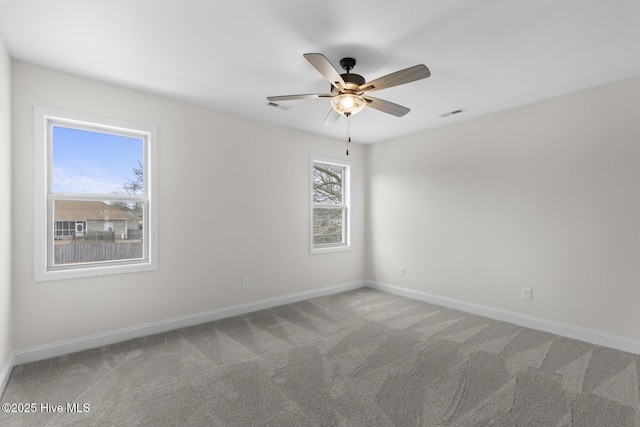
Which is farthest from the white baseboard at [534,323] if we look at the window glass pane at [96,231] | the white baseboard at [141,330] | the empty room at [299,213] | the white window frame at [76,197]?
the window glass pane at [96,231]

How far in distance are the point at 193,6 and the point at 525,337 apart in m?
→ 4.16

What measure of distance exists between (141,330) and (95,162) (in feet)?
5.82

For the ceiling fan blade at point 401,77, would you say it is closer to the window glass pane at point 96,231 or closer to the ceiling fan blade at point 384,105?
the ceiling fan blade at point 384,105

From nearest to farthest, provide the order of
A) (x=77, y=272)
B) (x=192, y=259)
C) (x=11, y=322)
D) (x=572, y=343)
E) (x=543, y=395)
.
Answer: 1. (x=543, y=395)
2. (x=11, y=322)
3. (x=77, y=272)
4. (x=572, y=343)
5. (x=192, y=259)

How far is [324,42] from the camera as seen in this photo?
2.29 meters

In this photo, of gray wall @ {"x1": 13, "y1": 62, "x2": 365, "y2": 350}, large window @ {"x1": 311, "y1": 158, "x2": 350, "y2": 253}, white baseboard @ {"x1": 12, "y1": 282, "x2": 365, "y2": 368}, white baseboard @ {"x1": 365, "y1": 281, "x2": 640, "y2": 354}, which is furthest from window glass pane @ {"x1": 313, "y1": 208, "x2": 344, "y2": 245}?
white baseboard @ {"x1": 365, "y1": 281, "x2": 640, "y2": 354}

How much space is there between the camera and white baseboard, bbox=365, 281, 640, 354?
2.90 metres

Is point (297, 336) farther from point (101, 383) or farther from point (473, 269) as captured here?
point (473, 269)

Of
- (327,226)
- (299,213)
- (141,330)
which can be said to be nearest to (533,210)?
(327,226)

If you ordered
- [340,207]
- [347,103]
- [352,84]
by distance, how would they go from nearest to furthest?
[352,84], [347,103], [340,207]

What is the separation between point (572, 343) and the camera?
120 inches

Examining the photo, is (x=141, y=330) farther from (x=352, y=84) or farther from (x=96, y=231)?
(x=352, y=84)

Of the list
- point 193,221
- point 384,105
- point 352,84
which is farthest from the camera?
point 193,221

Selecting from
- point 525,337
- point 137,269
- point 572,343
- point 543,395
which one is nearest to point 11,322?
point 137,269
